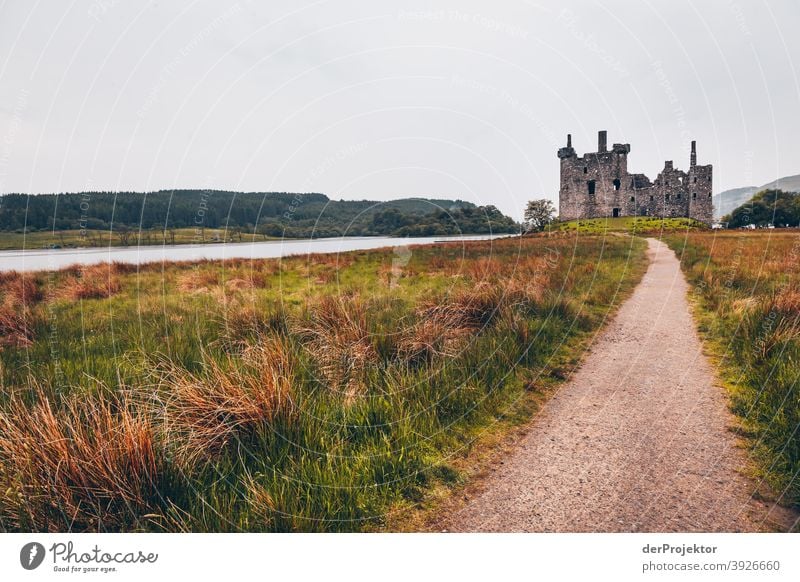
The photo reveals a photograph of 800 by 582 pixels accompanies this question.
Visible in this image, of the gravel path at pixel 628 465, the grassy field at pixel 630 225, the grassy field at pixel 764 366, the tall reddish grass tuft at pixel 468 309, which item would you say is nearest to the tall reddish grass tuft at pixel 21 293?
the tall reddish grass tuft at pixel 468 309

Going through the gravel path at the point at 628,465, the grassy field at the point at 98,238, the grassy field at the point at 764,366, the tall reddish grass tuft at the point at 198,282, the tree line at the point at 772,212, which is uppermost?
the tree line at the point at 772,212

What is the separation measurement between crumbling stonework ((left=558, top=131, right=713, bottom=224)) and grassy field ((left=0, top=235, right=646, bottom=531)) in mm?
64590

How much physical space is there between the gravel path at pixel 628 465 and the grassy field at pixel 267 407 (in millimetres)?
433

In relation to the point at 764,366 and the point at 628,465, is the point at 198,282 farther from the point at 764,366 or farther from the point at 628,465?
the point at 764,366

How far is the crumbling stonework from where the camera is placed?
213 feet

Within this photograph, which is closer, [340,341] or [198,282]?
[340,341]

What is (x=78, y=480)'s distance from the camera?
294 centimetres

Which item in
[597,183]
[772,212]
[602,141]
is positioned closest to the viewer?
[772,212]

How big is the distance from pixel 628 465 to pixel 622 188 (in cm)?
7392

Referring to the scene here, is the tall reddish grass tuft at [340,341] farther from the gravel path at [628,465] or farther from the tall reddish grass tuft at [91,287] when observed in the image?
the tall reddish grass tuft at [91,287]

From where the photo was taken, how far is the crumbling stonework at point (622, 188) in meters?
64.8

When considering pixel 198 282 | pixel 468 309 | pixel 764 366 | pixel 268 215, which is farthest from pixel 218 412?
pixel 268 215
